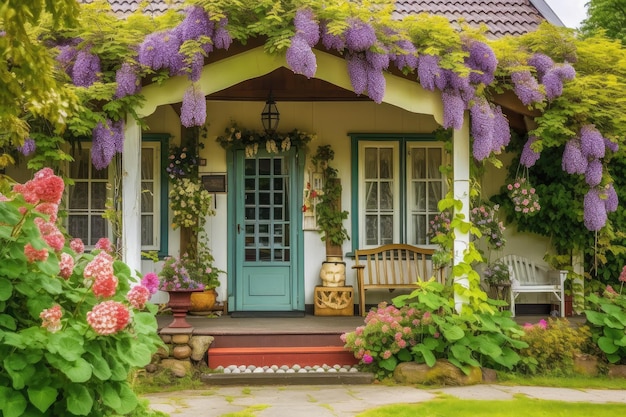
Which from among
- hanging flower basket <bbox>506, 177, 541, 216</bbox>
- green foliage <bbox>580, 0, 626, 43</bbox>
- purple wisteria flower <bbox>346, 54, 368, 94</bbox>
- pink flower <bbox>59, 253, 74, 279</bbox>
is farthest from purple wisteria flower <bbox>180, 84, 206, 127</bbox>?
green foliage <bbox>580, 0, 626, 43</bbox>

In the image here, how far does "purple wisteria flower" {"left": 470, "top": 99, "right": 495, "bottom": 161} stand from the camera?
723cm

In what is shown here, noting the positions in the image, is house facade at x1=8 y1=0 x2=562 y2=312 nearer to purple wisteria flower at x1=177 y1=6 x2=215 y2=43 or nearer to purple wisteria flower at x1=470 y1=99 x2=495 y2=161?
purple wisteria flower at x1=470 y1=99 x2=495 y2=161

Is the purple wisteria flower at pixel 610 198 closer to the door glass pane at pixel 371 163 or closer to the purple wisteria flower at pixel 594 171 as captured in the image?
the purple wisteria flower at pixel 594 171

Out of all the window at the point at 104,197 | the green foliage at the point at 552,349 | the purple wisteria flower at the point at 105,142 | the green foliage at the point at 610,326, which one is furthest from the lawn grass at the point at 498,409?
the window at the point at 104,197

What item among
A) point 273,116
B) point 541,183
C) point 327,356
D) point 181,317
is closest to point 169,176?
point 273,116

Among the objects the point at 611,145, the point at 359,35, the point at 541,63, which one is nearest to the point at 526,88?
the point at 541,63

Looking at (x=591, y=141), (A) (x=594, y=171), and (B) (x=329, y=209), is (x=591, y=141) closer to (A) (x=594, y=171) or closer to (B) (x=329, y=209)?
(A) (x=594, y=171)

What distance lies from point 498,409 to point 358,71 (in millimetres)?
3190

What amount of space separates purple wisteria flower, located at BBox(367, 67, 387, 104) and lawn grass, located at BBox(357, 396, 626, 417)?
2.77 meters

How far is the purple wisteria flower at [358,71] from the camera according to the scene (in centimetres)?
706

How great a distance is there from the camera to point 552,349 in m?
7.30

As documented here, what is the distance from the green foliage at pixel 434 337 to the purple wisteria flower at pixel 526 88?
6.37 ft

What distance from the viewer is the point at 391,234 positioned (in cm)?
952

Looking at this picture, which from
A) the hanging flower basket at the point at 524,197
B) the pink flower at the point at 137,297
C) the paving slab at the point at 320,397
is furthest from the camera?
the hanging flower basket at the point at 524,197
